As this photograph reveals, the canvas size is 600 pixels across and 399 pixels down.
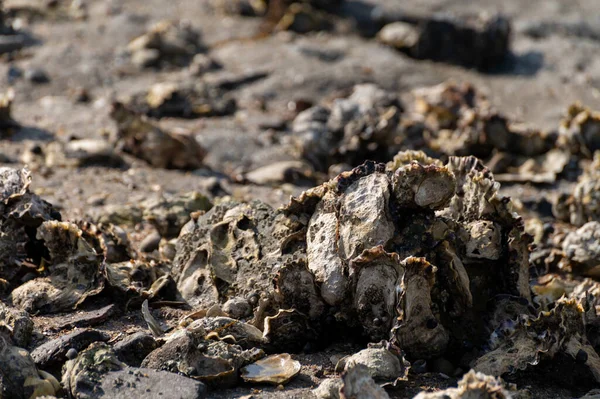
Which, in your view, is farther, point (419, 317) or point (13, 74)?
point (13, 74)

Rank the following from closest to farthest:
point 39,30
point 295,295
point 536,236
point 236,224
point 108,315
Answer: point 295,295 < point 108,315 < point 236,224 < point 536,236 < point 39,30

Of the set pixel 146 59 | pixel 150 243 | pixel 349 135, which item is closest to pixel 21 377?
pixel 150 243

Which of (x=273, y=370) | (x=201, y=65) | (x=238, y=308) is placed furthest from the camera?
(x=201, y=65)

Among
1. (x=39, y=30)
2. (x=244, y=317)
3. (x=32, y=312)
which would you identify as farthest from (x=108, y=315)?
(x=39, y=30)

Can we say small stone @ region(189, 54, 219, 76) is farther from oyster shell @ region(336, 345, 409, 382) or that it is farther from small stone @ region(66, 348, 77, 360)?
oyster shell @ region(336, 345, 409, 382)

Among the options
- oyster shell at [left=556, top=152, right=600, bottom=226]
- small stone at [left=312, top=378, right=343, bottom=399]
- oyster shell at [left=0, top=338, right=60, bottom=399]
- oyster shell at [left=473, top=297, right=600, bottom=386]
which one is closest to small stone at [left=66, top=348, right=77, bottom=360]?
oyster shell at [left=0, top=338, right=60, bottom=399]

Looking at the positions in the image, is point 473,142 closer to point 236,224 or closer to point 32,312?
point 236,224

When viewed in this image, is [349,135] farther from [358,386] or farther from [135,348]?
[358,386]
